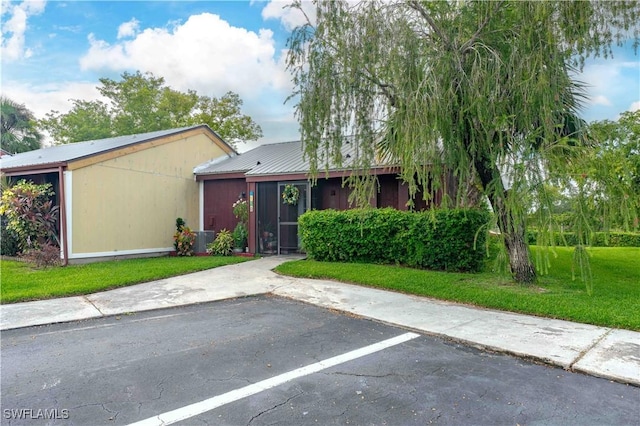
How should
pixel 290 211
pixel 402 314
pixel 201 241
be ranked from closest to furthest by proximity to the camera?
pixel 402 314
pixel 290 211
pixel 201 241

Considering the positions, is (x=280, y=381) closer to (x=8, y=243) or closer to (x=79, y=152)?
(x=79, y=152)

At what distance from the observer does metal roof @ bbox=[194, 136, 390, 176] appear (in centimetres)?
1104

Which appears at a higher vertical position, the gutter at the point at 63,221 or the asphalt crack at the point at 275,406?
the gutter at the point at 63,221

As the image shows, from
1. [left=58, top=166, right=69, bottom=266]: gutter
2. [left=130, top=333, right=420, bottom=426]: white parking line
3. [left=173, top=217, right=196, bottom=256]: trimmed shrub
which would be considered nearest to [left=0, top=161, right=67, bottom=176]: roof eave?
[left=58, top=166, right=69, bottom=266]: gutter

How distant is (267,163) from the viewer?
12.2 m

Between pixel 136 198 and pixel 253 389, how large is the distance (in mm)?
9602

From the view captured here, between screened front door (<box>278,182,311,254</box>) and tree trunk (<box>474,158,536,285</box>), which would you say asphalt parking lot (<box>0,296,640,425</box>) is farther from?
screened front door (<box>278,182,311,254</box>)

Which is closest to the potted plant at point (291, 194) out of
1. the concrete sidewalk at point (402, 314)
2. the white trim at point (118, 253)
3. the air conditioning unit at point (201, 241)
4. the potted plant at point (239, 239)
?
the potted plant at point (239, 239)

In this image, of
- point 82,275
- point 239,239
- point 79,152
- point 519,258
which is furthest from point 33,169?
point 519,258

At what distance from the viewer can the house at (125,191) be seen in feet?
31.4

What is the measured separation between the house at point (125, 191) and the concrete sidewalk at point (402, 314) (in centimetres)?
359

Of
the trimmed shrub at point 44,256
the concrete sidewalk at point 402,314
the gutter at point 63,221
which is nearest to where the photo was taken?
the concrete sidewalk at point 402,314

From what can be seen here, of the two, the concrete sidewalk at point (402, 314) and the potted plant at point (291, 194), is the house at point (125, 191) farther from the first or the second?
the potted plant at point (291, 194)

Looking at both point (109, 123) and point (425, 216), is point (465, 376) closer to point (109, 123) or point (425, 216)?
point (425, 216)
